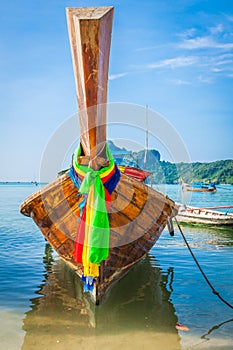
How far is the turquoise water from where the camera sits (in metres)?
5.96

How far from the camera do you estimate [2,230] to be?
57.7ft

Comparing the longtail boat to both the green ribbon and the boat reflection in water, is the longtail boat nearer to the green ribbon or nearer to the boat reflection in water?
the green ribbon

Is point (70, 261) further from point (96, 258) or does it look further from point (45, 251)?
point (45, 251)

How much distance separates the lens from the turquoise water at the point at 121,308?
596 cm

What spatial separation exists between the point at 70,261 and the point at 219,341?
3.21 m

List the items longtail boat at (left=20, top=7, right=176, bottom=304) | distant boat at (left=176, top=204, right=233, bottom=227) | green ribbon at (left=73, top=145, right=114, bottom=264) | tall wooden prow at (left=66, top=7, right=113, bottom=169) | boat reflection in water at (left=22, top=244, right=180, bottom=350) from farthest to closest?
distant boat at (left=176, top=204, right=233, bottom=227) < boat reflection in water at (left=22, top=244, right=180, bottom=350) < green ribbon at (left=73, top=145, right=114, bottom=264) < longtail boat at (left=20, top=7, right=176, bottom=304) < tall wooden prow at (left=66, top=7, right=113, bottom=169)

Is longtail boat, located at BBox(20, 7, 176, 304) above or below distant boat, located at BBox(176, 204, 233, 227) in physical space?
above

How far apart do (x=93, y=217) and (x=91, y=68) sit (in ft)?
7.26

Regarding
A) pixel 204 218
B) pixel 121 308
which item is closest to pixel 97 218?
pixel 121 308

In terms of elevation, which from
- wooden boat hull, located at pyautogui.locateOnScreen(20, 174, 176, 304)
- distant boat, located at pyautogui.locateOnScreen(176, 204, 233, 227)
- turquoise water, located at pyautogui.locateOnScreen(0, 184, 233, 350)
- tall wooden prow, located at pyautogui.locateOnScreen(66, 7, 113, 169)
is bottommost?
distant boat, located at pyautogui.locateOnScreen(176, 204, 233, 227)

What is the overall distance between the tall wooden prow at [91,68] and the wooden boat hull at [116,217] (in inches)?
65.8

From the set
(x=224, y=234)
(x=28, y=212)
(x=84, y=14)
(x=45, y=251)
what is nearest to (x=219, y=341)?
(x=28, y=212)

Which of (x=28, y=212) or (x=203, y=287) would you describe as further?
(x=203, y=287)

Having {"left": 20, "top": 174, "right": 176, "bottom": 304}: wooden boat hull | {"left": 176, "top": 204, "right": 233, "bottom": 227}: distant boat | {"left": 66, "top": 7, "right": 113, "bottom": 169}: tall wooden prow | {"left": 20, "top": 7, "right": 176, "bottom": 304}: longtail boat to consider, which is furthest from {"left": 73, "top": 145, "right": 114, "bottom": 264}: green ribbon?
{"left": 176, "top": 204, "right": 233, "bottom": 227}: distant boat
